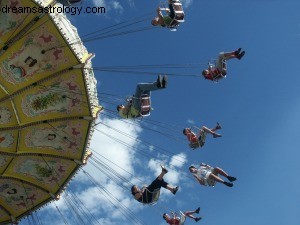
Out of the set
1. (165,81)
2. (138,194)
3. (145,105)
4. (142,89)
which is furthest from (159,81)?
(138,194)

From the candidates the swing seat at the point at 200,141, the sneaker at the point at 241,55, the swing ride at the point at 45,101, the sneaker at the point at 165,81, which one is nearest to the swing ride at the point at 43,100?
the swing ride at the point at 45,101

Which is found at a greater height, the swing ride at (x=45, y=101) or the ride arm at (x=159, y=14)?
the ride arm at (x=159, y=14)

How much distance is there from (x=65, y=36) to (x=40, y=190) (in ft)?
26.2

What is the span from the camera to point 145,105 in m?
18.9

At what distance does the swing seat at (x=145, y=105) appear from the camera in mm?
18750

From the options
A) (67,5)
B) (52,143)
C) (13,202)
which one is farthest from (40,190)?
(67,5)

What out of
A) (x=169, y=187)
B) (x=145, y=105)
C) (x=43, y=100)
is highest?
(x=43, y=100)

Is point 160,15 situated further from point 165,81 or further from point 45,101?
point 45,101

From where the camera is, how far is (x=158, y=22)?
741 inches

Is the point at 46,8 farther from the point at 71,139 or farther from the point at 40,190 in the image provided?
the point at 40,190

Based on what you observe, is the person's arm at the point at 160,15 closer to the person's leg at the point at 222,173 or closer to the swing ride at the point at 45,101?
the swing ride at the point at 45,101

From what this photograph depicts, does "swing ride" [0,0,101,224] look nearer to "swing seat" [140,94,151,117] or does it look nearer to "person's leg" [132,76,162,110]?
"person's leg" [132,76,162,110]

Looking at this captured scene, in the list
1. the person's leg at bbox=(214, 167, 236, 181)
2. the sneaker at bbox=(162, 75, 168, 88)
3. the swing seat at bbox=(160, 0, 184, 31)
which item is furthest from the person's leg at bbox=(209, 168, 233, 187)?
the swing seat at bbox=(160, 0, 184, 31)

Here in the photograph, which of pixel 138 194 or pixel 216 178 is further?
pixel 138 194
